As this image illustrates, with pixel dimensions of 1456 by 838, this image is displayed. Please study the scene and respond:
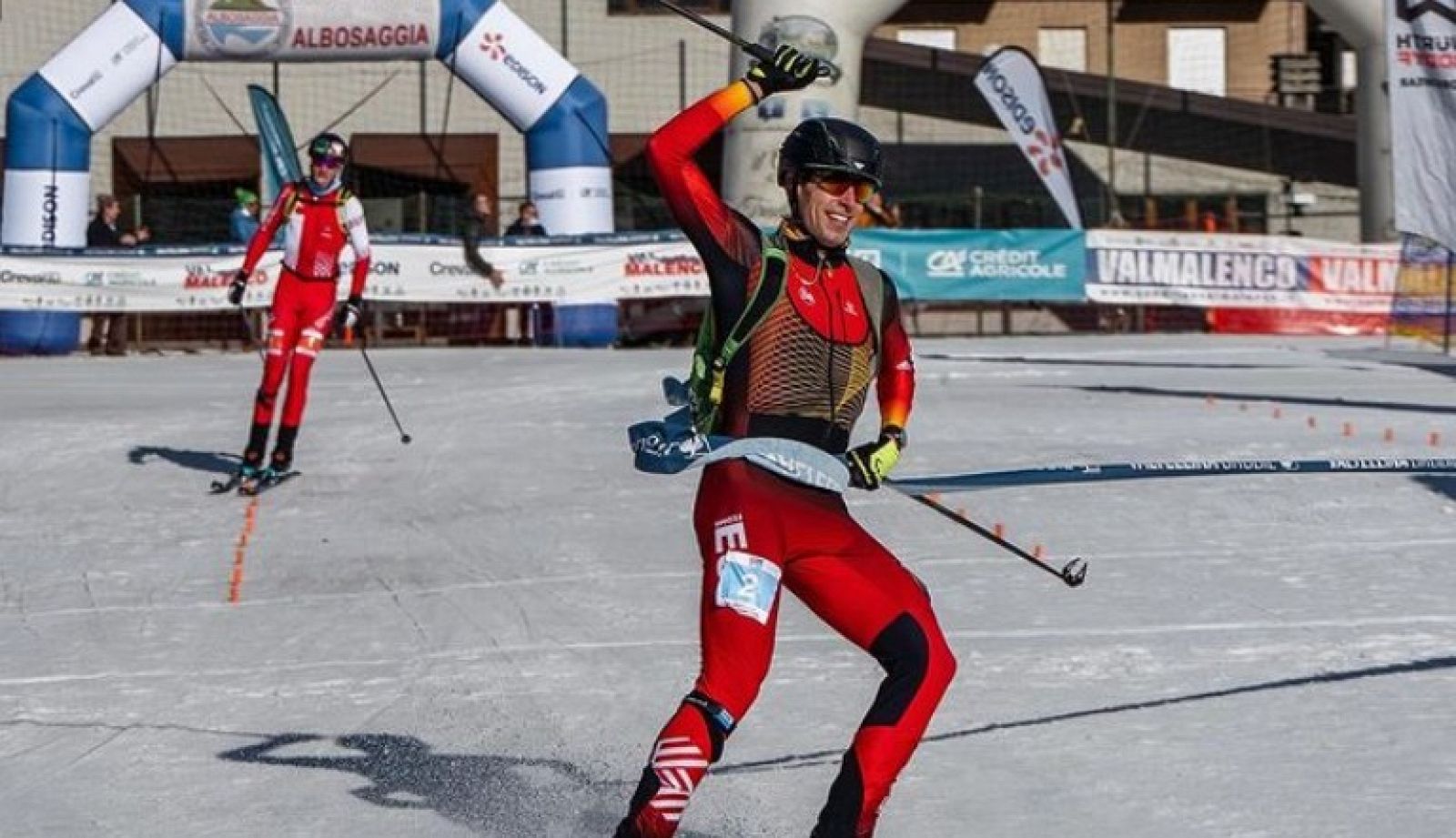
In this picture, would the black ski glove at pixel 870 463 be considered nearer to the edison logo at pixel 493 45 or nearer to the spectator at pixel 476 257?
the spectator at pixel 476 257

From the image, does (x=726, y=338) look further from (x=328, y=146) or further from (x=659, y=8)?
(x=659, y=8)

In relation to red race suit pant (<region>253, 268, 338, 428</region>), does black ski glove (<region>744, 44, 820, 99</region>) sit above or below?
above

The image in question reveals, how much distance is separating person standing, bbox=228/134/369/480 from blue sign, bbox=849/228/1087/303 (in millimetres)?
14015

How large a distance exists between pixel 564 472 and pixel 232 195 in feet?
69.3

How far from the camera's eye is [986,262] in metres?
29.1

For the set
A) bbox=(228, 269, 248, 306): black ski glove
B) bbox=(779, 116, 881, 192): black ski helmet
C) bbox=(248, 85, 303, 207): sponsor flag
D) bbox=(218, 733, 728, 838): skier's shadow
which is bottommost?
bbox=(218, 733, 728, 838): skier's shadow

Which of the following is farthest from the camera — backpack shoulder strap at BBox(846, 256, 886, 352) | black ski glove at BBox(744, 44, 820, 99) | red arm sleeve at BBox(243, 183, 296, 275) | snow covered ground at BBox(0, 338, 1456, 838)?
red arm sleeve at BBox(243, 183, 296, 275)

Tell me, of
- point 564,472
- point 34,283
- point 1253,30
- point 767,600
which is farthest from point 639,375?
point 1253,30

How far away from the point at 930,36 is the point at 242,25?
1560 cm

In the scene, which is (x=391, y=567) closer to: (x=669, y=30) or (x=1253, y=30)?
(x=669, y=30)

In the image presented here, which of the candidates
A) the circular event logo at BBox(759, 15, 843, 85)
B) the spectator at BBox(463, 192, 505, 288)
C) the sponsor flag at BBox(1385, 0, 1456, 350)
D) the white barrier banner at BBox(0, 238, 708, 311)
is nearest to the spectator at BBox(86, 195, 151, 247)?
the white barrier banner at BBox(0, 238, 708, 311)

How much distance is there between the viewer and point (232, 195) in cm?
3534

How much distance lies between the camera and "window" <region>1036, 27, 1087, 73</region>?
39844 mm

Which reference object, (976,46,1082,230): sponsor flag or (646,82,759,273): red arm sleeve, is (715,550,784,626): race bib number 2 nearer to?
(646,82,759,273): red arm sleeve
